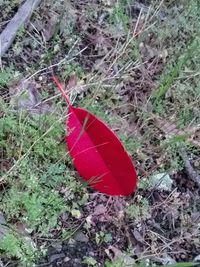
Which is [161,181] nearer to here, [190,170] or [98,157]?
[190,170]

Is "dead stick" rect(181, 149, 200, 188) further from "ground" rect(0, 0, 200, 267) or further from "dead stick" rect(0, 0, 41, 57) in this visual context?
"dead stick" rect(0, 0, 41, 57)

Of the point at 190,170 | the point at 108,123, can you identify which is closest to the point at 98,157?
the point at 108,123

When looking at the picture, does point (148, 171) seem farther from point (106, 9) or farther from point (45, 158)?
point (106, 9)

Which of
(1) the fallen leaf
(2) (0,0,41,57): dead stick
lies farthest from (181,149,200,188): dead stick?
(2) (0,0,41,57): dead stick

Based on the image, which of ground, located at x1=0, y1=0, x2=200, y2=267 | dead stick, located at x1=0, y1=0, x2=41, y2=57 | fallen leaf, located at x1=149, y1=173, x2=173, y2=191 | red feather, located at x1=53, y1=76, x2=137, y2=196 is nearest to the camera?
ground, located at x1=0, y1=0, x2=200, y2=267

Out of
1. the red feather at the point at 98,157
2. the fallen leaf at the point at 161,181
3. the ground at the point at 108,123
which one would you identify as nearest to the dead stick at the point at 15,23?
the ground at the point at 108,123

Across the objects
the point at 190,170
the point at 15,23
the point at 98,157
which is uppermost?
the point at 15,23
